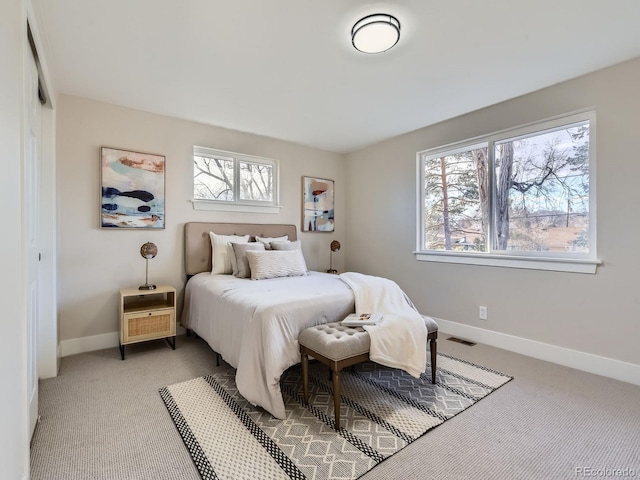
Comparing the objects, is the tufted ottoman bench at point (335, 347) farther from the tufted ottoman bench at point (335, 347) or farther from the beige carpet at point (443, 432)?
the beige carpet at point (443, 432)

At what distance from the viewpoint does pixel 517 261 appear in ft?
9.78

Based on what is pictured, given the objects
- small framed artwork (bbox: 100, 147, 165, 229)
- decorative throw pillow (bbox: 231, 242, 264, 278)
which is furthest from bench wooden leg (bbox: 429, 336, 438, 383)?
small framed artwork (bbox: 100, 147, 165, 229)

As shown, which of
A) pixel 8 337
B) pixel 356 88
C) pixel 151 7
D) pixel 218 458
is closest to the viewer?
pixel 8 337

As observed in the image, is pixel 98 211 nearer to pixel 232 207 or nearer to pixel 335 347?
pixel 232 207

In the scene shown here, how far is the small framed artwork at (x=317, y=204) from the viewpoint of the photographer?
4.53 meters

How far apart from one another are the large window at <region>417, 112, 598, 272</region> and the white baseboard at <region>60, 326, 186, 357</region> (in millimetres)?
3555

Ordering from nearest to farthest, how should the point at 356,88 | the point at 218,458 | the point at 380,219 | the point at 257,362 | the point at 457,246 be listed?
the point at 218,458 < the point at 257,362 < the point at 356,88 < the point at 457,246 < the point at 380,219

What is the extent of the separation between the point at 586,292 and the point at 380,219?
2.37m

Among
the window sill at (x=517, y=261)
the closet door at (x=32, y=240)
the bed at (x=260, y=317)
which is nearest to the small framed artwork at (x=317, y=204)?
the bed at (x=260, y=317)

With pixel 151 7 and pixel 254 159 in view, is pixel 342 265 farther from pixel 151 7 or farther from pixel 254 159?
pixel 151 7

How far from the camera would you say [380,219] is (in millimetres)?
4371

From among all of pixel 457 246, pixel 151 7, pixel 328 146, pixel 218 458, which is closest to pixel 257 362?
pixel 218 458

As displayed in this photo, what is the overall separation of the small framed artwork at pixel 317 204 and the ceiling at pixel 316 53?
1.35 meters

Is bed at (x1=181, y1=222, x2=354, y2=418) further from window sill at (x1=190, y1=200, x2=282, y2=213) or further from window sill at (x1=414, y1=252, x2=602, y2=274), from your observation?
window sill at (x1=414, y1=252, x2=602, y2=274)
